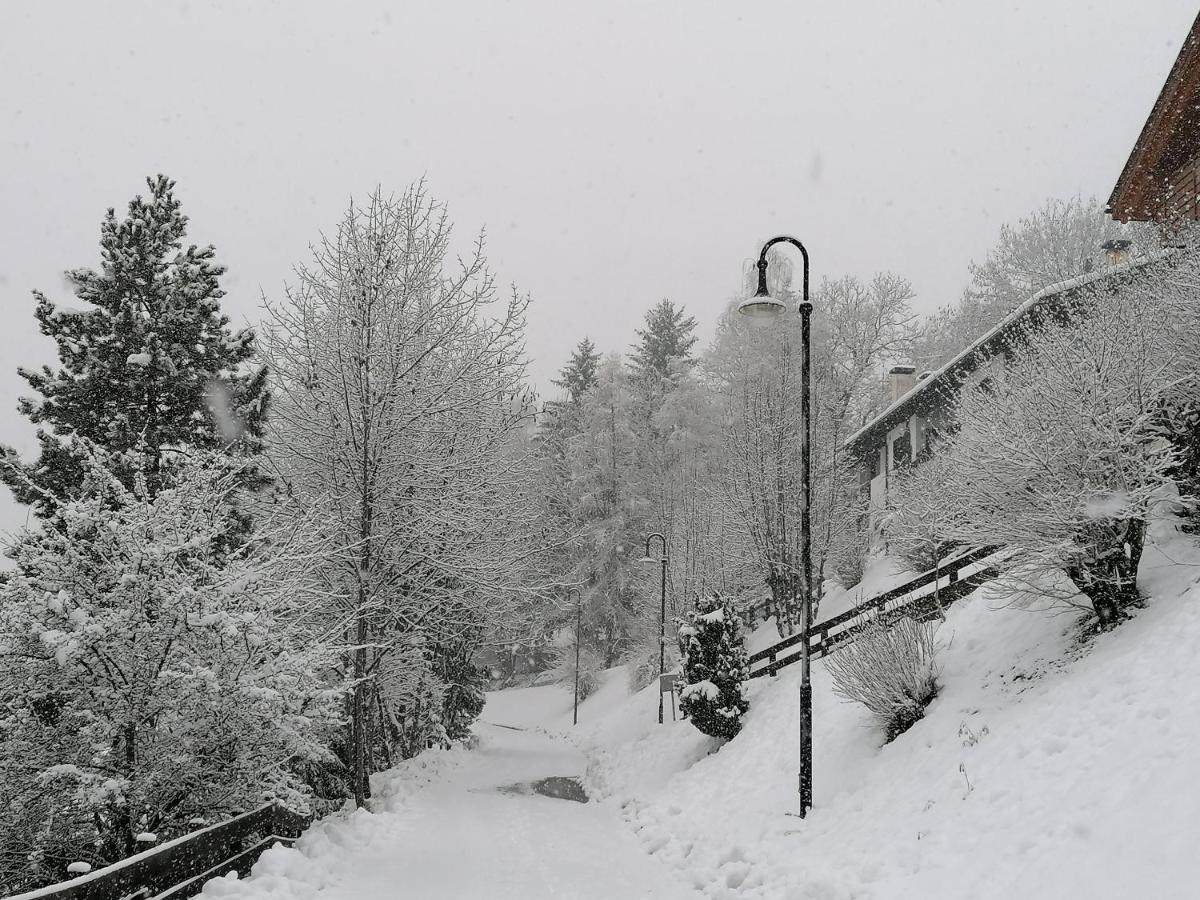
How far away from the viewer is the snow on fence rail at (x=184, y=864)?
5559 millimetres

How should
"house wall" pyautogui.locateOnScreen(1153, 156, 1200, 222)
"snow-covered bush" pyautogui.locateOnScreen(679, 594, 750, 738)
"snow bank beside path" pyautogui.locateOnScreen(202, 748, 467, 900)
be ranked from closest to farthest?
"snow bank beside path" pyautogui.locateOnScreen(202, 748, 467, 900)
"snow-covered bush" pyautogui.locateOnScreen(679, 594, 750, 738)
"house wall" pyautogui.locateOnScreen(1153, 156, 1200, 222)

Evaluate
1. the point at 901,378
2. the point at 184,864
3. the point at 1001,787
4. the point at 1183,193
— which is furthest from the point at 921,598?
the point at 901,378

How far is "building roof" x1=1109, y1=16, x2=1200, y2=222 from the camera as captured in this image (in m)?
16.6

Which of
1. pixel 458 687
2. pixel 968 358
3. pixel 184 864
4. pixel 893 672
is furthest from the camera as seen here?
pixel 968 358

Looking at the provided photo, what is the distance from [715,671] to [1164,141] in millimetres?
15020

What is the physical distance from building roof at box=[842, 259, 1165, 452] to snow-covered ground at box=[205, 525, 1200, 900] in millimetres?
6777

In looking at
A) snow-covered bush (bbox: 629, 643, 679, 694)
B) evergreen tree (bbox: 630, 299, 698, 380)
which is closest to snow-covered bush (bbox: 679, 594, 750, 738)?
snow-covered bush (bbox: 629, 643, 679, 694)

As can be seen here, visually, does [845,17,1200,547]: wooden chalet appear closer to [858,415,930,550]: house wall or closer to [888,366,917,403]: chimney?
[858,415,930,550]: house wall

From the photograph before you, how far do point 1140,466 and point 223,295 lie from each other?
58.0ft

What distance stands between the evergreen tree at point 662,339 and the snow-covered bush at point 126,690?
43.0 meters

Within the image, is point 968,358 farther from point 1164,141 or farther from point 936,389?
point 1164,141

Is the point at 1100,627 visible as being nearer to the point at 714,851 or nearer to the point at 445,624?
the point at 714,851

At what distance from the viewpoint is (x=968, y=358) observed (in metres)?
23.6

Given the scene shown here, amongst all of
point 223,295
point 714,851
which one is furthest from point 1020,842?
point 223,295
